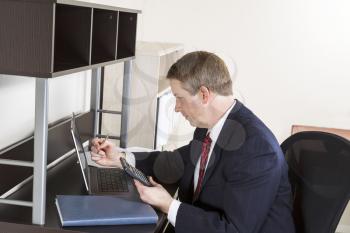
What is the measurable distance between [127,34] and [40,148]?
42.1 inches

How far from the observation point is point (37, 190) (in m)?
1.29

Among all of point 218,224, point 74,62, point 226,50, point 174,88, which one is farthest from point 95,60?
point 226,50

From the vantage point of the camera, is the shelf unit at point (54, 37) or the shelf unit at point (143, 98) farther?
the shelf unit at point (143, 98)

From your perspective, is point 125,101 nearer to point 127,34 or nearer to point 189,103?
point 127,34

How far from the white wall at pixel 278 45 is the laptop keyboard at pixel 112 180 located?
212cm

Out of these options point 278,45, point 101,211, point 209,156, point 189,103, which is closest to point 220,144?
point 209,156

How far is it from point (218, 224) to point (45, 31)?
0.78m

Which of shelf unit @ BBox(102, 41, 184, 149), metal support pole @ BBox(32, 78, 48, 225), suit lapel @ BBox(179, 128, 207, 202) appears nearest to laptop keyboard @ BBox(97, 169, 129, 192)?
suit lapel @ BBox(179, 128, 207, 202)

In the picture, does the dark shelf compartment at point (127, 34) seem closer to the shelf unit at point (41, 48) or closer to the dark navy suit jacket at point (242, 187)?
the shelf unit at point (41, 48)

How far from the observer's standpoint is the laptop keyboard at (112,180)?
1.63 metres

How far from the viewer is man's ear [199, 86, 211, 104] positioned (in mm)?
1510

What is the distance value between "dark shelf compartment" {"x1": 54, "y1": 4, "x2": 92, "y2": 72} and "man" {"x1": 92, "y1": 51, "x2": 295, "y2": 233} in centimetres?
33

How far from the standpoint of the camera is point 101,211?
1389mm

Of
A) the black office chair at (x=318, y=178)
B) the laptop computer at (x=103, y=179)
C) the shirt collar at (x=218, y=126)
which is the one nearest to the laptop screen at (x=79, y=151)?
the laptop computer at (x=103, y=179)
